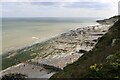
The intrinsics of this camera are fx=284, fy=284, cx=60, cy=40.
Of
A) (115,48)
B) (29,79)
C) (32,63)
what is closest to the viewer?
(115,48)

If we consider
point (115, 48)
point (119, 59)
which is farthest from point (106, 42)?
point (119, 59)

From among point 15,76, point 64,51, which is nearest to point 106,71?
point 15,76

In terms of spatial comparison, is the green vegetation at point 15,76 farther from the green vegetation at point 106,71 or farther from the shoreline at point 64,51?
the green vegetation at point 106,71

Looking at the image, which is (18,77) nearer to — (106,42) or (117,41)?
(106,42)

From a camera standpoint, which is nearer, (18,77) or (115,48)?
(115,48)

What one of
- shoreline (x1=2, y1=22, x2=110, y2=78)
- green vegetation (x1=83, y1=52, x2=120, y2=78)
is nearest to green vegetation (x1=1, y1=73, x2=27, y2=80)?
shoreline (x1=2, y1=22, x2=110, y2=78)

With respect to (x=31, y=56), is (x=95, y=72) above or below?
above

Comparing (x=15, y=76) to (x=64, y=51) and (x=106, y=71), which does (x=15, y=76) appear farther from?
(x=106, y=71)

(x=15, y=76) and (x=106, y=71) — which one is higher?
(x=106, y=71)

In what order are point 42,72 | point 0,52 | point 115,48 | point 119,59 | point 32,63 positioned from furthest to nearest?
point 0,52
point 32,63
point 42,72
point 115,48
point 119,59

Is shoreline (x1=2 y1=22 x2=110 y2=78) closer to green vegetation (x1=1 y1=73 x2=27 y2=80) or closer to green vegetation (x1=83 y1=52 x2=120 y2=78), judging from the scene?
green vegetation (x1=1 y1=73 x2=27 y2=80)
